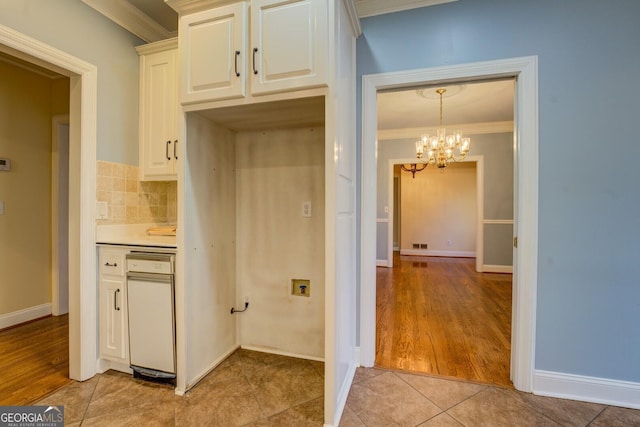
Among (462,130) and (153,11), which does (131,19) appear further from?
(462,130)

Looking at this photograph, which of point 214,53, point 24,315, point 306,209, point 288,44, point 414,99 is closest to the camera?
point 288,44

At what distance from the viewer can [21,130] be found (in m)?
2.76

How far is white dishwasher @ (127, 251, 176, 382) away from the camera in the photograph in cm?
181

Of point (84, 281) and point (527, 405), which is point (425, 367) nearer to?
point (527, 405)

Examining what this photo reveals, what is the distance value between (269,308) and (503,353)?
1.95 metres

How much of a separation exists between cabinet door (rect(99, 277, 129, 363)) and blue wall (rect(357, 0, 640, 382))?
9.03 ft

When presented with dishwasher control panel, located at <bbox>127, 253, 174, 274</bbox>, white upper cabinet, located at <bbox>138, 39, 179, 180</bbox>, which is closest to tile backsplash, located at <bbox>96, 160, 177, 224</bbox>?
white upper cabinet, located at <bbox>138, 39, 179, 180</bbox>

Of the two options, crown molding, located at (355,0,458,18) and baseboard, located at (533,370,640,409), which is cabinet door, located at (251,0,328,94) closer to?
crown molding, located at (355,0,458,18)

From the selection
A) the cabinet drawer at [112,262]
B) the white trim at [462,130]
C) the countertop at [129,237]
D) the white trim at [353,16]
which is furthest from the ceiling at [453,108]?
the cabinet drawer at [112,262]

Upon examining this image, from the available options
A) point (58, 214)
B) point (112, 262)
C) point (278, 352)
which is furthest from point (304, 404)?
point (58, 214)

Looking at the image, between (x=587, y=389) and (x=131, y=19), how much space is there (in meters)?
4.12

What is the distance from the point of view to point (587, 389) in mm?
1728

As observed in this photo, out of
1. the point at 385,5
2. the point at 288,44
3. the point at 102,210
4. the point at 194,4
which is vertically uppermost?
the point at 385,5

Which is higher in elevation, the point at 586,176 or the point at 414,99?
the point at 414,99
